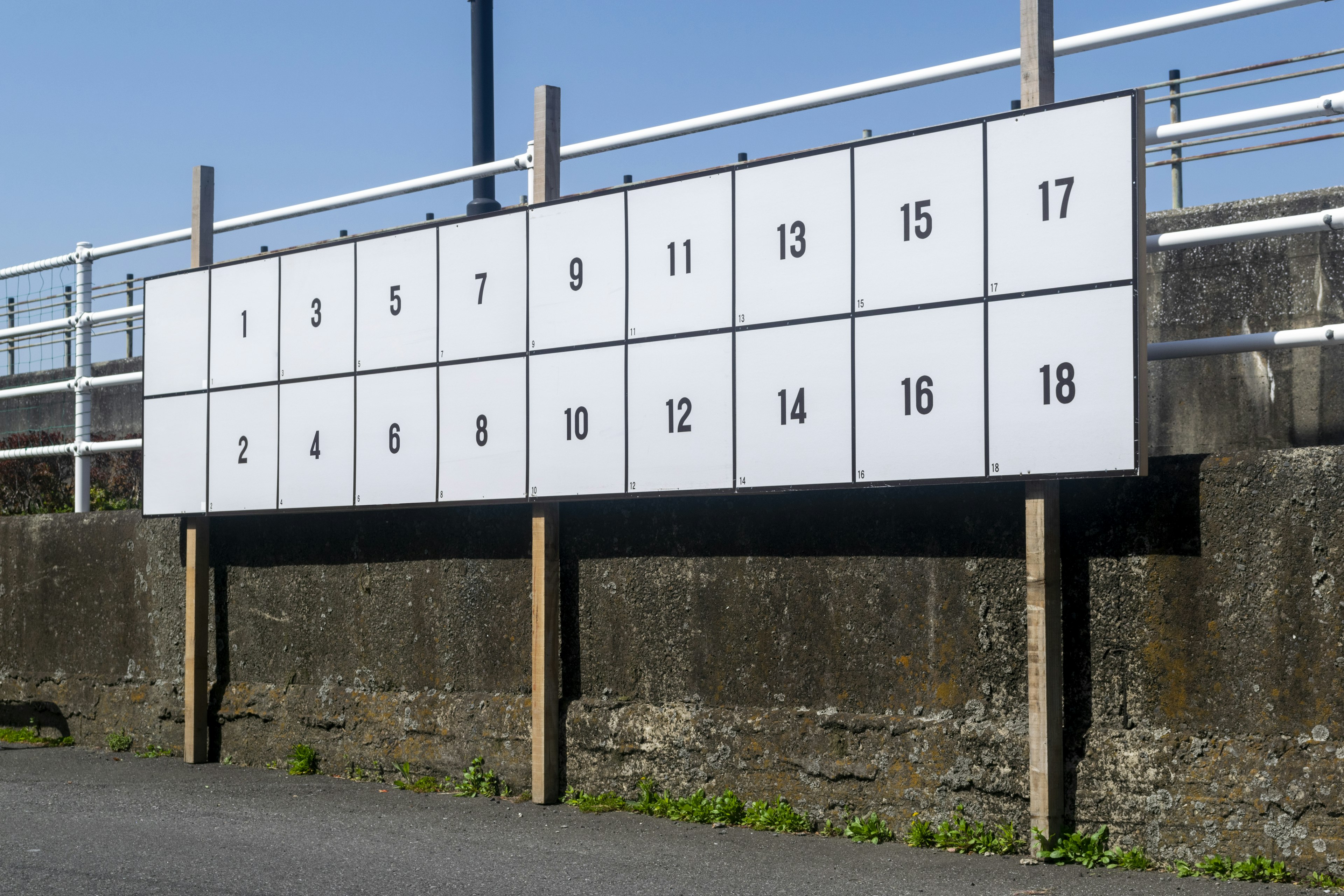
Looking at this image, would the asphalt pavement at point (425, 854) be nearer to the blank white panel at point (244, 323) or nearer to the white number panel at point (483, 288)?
the white number panel at point (483, 288)

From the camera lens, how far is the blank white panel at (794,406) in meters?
6.37

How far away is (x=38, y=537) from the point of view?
32.9 ft

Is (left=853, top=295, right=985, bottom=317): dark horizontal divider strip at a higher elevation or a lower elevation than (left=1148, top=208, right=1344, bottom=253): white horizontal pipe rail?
lower

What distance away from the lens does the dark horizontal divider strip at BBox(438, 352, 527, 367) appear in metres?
7.58

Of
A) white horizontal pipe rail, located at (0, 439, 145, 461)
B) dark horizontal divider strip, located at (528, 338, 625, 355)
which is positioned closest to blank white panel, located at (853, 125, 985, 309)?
dark horizontal divider strip, located at (528, 338, 625, 355)

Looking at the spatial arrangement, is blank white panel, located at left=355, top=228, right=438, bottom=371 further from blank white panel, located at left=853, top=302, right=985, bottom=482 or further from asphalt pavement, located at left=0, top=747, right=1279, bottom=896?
blank white panel, located at left=853, top=302, right=985, bottom=482

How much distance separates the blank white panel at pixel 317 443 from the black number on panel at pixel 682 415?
2.32 metres

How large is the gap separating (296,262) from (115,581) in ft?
8.98

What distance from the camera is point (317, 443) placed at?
8.41 metres

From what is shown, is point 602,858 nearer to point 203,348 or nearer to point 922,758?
point 922,758

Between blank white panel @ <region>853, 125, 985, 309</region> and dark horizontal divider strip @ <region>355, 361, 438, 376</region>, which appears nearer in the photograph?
blank white panel @ <region>853, 125, 985, 309</region>

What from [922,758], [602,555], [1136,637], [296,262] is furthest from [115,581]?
[1136,637]

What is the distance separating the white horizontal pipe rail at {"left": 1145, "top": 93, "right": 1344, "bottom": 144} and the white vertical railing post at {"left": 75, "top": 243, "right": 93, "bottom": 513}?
307 inches

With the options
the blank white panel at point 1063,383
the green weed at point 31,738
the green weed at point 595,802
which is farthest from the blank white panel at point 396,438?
the blank white panel at point 1063,383
